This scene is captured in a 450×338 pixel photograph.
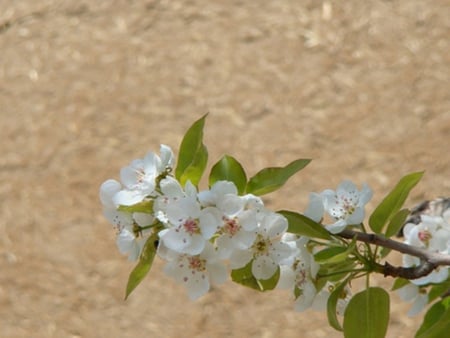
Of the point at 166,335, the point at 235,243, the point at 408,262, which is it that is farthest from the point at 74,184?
the point at 235,243

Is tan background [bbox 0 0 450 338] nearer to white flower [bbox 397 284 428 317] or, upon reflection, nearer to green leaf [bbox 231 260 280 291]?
white flower [bbox 397 284 428 317]

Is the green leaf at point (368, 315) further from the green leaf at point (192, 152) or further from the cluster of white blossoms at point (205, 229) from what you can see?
the green leaf at point (192, 152)

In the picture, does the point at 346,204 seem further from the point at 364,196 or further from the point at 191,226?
the point at 191,226

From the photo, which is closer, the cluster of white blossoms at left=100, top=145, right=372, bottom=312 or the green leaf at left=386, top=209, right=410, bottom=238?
the cluster of white blossoms at left=100, top=145, right=372, bottom=312

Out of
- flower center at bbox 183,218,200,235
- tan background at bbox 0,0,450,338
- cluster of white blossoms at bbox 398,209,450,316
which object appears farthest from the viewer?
tan background at bbox 0,0,450,338

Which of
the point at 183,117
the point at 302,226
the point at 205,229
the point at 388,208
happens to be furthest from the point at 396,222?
the point at 183,117

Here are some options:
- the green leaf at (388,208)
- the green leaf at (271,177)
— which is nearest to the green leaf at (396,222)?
the green leaf at (388,208)

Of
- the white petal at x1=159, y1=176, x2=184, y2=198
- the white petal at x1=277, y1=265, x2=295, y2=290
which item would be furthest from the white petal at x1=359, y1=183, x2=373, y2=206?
the white petal at x1=159, y1=176, x2=184, y2=198
